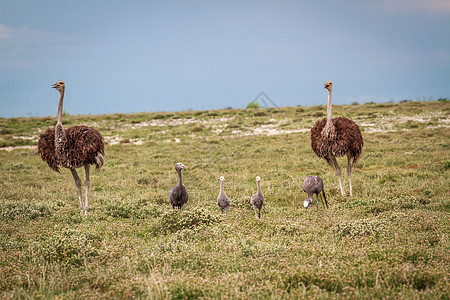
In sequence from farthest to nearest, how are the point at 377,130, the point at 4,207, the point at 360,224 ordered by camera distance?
the point at 377,130 < the point at 4,207 < the point at 360,224

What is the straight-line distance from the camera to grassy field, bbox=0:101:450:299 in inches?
217

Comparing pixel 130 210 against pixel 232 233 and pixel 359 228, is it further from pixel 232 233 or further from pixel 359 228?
pixel 359 228

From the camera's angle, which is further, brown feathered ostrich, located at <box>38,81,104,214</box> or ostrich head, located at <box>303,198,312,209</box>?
brown feathered ostrich, located at <box>38,81,104,214</box>

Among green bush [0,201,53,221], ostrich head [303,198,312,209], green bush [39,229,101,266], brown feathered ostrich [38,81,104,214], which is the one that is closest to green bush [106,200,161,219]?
brown feathered ostrich [38,81,104,214]

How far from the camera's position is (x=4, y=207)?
1078 centimetres

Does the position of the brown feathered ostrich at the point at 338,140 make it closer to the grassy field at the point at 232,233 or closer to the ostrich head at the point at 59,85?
the grassy field at the point at 232,233

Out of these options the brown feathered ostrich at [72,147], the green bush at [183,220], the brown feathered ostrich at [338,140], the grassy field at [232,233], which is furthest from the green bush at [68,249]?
the brown feathered ostrich at [338,140]

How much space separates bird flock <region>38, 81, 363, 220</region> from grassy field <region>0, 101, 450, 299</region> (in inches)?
16.4

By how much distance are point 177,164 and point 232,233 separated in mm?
3289

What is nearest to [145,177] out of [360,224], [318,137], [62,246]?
[318,137]

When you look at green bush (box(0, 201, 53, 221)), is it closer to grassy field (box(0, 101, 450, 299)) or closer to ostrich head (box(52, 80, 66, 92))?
grassy field (box(0, 101, 450, 299))

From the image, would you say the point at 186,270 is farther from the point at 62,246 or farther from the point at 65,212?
the point at 65,212

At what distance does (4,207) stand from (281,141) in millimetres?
18291

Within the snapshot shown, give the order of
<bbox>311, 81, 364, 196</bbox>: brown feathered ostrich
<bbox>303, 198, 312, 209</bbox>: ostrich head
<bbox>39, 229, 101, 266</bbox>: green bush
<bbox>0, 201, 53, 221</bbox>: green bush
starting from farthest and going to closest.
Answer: <bbox>311, 81, 364, 196</bbox>: brown feathered ostrich, <bbox>303, 198, 312, 209</bbox>: ostrich head, <bbox>0, 201, 53, 221</bbox>: green bush, <bbox>39, 229, 101, 266</bbox>: green bush
